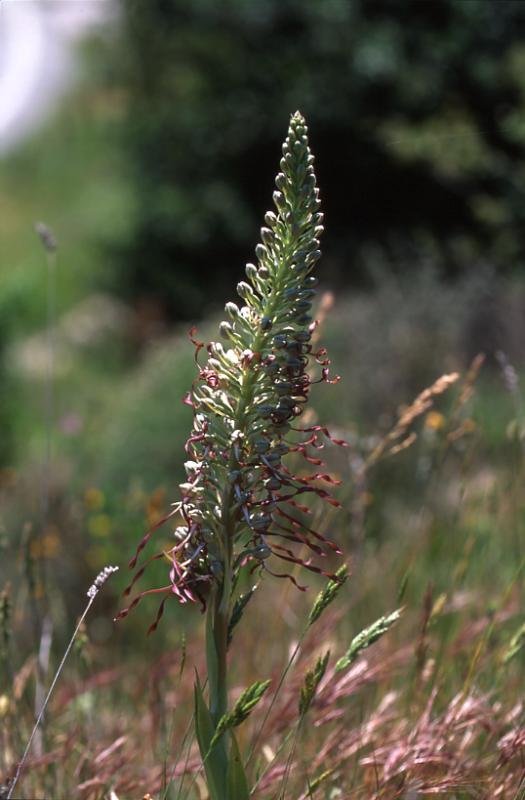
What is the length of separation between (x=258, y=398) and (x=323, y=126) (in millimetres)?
8259

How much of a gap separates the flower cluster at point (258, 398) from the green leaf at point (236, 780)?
25cm

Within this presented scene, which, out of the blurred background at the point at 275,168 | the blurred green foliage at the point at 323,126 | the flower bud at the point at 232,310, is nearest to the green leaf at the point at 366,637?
the flower bud at the point at 232,310

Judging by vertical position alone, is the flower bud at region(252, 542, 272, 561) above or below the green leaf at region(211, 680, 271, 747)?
above

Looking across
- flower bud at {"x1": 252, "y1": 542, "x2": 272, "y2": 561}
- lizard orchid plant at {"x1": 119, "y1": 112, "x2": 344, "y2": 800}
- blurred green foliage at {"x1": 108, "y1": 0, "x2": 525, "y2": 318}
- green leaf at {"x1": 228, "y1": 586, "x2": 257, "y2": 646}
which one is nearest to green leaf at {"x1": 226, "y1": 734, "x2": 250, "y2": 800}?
lizard orchid plant at {"x1": 119, "y1": 112, "x2": 344, "y2": 800}

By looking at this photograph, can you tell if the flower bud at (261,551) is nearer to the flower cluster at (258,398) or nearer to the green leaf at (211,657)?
the flower cluster at (258,398)

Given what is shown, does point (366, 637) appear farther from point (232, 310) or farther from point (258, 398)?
point (232, 310)

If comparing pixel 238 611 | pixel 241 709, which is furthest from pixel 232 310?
pixel 241 709

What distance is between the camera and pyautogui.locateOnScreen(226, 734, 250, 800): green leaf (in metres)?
1.50

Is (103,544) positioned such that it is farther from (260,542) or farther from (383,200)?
(383,200)

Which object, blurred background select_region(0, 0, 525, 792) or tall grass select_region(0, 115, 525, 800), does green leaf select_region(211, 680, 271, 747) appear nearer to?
tall grass select_region(0, 115, 525, 800)

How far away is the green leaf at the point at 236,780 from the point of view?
1496mm

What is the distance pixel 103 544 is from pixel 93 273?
6.99 metres

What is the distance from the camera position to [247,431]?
4.85 feet

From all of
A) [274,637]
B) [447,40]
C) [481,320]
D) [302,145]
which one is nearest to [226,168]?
[447,40]
